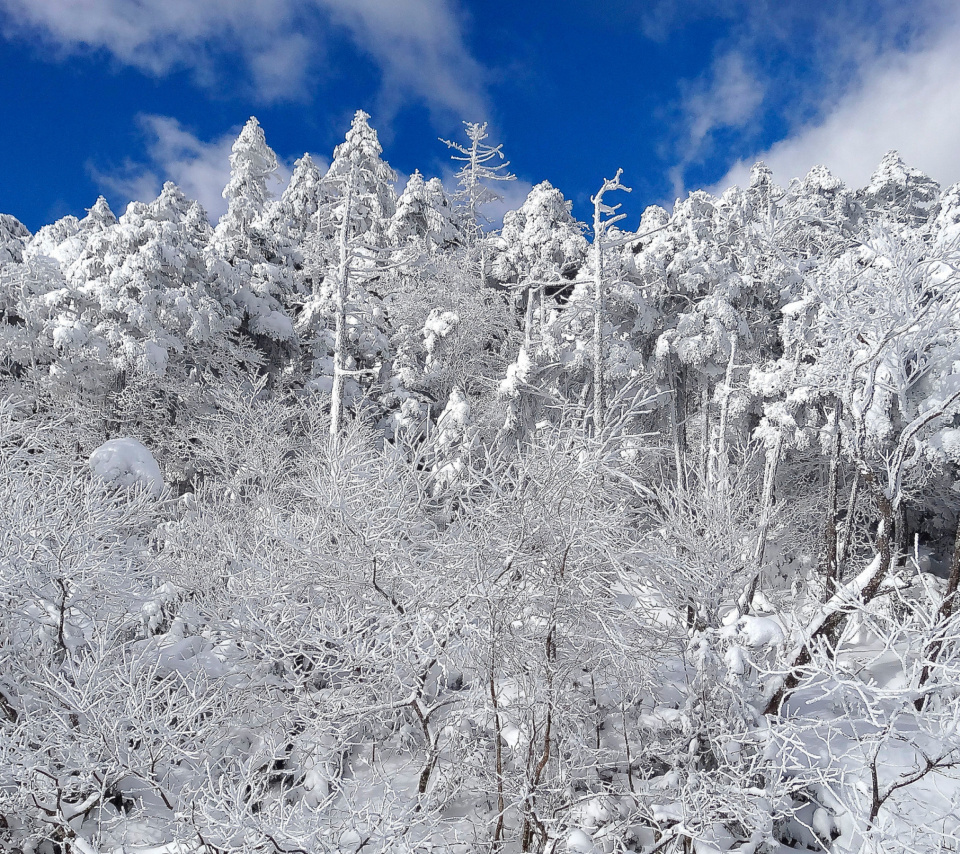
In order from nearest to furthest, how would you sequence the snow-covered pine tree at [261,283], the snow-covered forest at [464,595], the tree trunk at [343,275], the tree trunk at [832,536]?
the snow-covered forest at [464,595]
the tree trunk at [832,536]
the tree trunk at [343,275]
the snow-covered pine tree at [261,283]

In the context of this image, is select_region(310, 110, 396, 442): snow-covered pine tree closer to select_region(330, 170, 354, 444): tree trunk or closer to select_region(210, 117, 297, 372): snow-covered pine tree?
select_region(330, 170, 354, 444): tree trunk

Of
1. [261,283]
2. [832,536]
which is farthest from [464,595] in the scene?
[261,283]

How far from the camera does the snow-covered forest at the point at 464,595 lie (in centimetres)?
580

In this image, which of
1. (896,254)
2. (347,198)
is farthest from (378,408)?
(896,254)

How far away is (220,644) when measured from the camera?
8617 millimetres

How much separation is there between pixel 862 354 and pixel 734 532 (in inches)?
146

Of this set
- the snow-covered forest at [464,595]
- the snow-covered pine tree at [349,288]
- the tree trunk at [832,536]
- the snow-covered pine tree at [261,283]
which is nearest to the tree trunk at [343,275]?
the snow-covered pine tree at [349,288]

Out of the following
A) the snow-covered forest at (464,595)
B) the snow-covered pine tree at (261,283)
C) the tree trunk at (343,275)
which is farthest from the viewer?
the snow-covered pine tree at (261,283)

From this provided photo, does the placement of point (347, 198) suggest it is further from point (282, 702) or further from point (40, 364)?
point (282, 702)

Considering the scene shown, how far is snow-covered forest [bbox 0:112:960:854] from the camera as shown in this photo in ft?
19.0

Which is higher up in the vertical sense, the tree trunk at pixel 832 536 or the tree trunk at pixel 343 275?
the tree trunk at pixel 343 275

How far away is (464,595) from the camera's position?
5.75 metres

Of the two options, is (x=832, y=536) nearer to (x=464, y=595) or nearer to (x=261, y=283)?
(x=464, y=595)

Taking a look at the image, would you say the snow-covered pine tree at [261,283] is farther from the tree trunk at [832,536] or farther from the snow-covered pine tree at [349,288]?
the tree trunk at [832,536]
